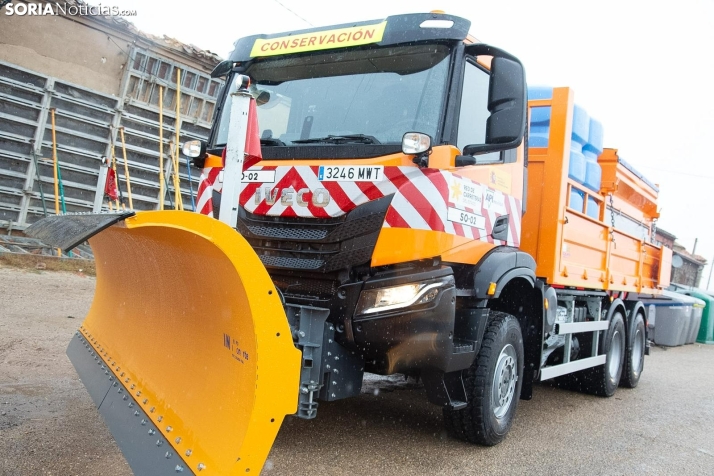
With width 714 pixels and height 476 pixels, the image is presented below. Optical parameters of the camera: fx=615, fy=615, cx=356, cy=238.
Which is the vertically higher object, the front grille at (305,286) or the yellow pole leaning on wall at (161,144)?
the yellow pole leaning on wall at (161,144)

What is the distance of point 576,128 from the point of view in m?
5.37

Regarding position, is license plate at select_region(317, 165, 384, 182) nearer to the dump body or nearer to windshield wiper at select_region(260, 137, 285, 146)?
windshield wiper at select_region(260, 137, 285, 146)

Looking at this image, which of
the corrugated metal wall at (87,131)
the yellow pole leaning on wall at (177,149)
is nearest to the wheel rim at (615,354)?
the corrugated metal wall at (87,131)

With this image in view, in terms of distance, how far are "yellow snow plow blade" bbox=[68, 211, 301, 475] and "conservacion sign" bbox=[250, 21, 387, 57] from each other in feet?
5.35

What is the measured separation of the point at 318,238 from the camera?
3.45m

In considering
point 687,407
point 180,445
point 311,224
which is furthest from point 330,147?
point 687,407

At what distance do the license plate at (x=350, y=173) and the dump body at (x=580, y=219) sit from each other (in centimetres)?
205

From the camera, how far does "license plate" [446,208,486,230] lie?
11.4 ft

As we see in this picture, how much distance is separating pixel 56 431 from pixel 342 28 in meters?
2.96

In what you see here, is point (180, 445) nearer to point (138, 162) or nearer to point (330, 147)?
point (330, 147)

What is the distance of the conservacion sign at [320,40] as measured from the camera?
3.79 metres

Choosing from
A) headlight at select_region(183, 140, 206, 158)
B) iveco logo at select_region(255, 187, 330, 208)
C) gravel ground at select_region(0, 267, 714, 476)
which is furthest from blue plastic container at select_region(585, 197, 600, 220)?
headlight at select_region(183, 140, 206, 158)

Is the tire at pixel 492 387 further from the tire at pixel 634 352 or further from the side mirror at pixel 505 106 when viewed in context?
the tire at pixel 634 352

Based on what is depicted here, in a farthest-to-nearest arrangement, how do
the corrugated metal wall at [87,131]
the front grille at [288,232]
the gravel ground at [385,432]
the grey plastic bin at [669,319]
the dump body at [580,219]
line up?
the grey plastic bin at [669,319]
the corrugated metal wall at [87,131]
the dump body at [580,219]
the front grille at [288,232]
the gravel ground at [385,432]
